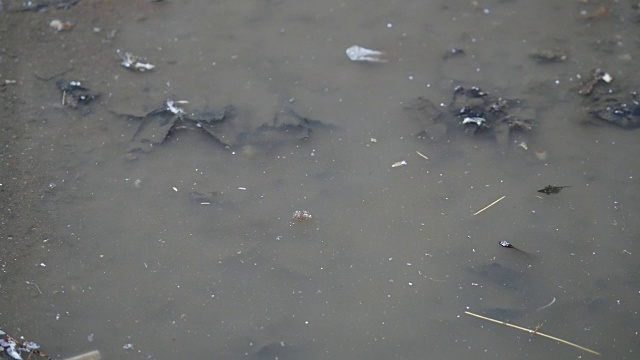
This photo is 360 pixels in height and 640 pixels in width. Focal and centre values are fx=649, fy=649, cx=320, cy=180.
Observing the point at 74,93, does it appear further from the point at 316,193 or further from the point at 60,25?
the point at 316,193

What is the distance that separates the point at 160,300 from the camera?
9.41ft

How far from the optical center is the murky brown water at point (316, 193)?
2.80 m

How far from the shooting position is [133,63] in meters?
3.72

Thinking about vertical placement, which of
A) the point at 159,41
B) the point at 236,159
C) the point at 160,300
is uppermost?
the point at 159,41

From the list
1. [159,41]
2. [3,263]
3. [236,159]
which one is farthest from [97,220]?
[159,41]

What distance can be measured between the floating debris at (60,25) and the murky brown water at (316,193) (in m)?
0.05

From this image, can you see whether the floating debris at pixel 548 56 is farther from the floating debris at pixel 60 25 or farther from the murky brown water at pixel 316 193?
the floating debris at pixel 60 25

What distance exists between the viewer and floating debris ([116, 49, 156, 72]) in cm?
371

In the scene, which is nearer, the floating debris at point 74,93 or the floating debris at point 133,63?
the floating debris at point 74,93

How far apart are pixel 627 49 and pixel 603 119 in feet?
1.96

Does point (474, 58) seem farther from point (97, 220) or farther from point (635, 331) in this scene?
point (97, 220)

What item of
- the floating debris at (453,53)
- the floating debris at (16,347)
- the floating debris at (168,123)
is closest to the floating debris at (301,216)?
the floating debris at (168,123)

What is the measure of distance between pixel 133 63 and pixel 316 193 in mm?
1375

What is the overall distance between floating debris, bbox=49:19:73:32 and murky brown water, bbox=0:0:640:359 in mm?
52
